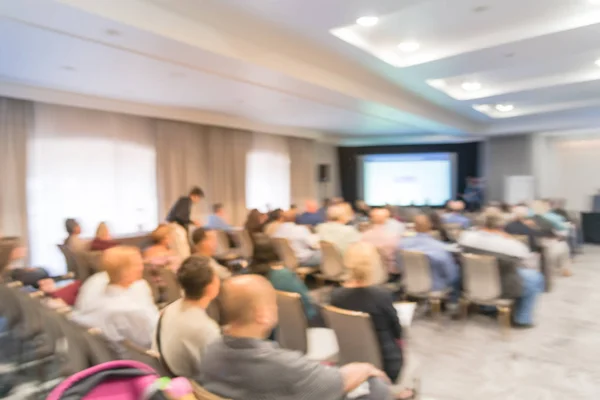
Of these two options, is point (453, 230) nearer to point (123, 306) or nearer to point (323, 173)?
point (123, 306)

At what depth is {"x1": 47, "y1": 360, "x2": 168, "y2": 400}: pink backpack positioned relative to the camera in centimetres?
128

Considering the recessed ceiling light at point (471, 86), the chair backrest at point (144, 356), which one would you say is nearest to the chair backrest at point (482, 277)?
the chair backrest at point (144, 356)

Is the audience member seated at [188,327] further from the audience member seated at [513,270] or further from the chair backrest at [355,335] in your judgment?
the audience member seated at [513,270]

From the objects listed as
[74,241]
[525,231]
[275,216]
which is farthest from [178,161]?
[525,231]

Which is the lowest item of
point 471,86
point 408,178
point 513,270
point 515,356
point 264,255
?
point 515,356

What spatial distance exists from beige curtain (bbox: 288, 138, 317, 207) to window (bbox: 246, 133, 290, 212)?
0.62ft

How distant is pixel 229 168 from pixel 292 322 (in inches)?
316

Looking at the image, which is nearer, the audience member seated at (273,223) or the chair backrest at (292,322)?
the chair backrest at (292,322)

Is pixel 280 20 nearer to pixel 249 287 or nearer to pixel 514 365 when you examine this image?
pixel 249 287

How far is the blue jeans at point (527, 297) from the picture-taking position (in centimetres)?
476

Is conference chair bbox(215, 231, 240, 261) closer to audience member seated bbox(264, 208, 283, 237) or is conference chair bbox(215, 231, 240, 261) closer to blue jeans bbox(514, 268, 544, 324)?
audience member seated bbox(264, 208, 283, 237)

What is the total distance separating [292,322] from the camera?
3.02 meters

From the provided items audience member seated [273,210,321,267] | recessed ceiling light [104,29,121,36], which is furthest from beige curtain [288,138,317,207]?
recessed ceiling light [104,29,121,36]

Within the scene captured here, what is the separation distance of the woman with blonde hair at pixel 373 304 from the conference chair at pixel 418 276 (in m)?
2.10
